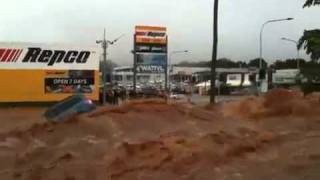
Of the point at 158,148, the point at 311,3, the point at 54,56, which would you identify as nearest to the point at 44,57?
the point at 54,56

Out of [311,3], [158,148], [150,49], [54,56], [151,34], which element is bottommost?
[158,148]

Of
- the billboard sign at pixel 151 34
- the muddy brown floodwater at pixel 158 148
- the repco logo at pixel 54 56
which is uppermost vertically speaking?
the billboard sign at pixel 151 34

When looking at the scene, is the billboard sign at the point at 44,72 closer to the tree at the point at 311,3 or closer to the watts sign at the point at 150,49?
the watts sign at the point at 150,49

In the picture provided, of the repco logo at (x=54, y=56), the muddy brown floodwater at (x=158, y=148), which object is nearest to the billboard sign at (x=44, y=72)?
the repco logo at (x=54, y=56)

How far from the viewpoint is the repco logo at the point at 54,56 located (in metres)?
55.4

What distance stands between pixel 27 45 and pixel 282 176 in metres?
45.7

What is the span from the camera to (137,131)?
57.2 feet

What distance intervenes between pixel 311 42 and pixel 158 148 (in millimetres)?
14785

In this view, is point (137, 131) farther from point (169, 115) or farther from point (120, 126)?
point (169, 115)

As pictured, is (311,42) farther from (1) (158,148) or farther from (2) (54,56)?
(2) (54,56)

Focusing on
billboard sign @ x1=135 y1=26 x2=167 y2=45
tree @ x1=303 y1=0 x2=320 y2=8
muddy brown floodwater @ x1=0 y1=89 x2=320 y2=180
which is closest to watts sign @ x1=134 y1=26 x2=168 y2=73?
billboard sign @ x1=135 y1=26 x2=167 y2=45

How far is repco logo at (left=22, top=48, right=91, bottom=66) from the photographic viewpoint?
5544cm

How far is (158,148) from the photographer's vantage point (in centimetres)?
1451

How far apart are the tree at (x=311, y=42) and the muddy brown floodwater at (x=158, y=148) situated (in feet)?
22.3
